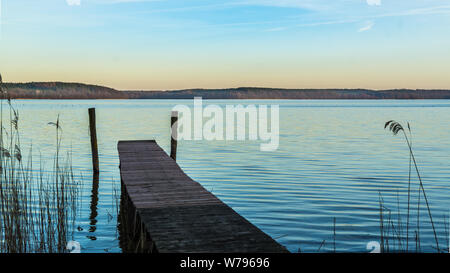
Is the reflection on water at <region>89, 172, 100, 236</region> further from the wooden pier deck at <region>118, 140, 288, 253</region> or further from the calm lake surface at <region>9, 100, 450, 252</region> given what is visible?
the wooden pier deck at <region>118, 140, 288, 253</region>

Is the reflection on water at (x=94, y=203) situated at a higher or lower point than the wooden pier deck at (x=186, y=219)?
lower

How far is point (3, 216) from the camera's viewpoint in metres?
6.71

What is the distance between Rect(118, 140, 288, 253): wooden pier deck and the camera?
16.9 ft

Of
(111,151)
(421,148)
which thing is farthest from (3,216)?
(421,148)

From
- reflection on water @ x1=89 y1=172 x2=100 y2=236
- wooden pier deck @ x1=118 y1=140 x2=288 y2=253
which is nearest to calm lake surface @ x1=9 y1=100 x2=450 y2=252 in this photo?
reflection on water @ x1=89 y1=172 x2=100 y2=236

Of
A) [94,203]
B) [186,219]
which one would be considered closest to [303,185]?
[94,203]

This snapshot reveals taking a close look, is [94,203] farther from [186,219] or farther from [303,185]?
[186,219]

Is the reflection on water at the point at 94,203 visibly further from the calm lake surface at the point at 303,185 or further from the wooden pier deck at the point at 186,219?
the wooden pier deck at the point at 186,219

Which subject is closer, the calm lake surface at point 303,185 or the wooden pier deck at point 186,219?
the wooden pier deck at point 186,219

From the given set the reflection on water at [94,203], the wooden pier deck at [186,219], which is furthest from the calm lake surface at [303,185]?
the wooden pier deck at [186,219]

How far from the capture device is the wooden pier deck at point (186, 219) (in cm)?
514

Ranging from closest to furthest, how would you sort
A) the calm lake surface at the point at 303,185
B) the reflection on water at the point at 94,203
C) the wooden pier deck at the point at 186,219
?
the wooden pier deck at the point at 186,219, the calm lake surface at the point at 303,185, the reflection on water at the point at 94,203

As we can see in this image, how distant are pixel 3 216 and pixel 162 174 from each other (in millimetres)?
3961

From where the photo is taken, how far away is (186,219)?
6277mm
